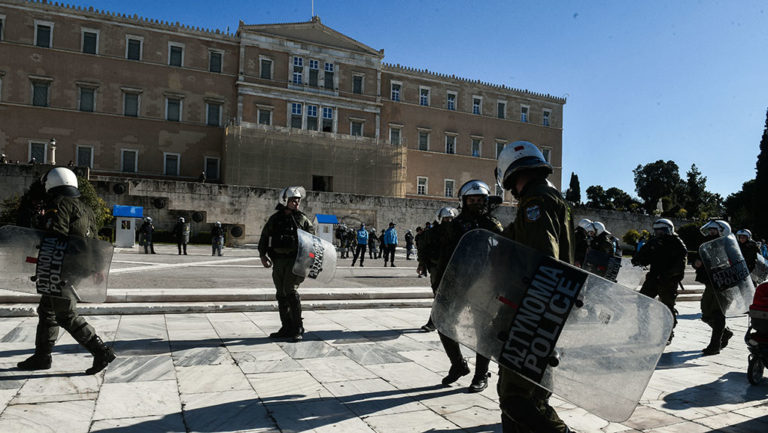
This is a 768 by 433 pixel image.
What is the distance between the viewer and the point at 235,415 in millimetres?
3559

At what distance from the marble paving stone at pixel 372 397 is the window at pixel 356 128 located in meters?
38.8

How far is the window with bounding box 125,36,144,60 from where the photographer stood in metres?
36.6

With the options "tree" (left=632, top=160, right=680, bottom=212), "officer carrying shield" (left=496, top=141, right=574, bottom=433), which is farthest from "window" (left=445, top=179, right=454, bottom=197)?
"officer carrying shield" (left=496, top=141, right=574, bottom=433)

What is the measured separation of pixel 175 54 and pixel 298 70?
905 cm

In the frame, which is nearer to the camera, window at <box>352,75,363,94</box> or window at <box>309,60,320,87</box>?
window at <box>309,60,320,87</box>

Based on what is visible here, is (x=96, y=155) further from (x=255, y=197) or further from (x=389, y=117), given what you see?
(x=389, y=117)

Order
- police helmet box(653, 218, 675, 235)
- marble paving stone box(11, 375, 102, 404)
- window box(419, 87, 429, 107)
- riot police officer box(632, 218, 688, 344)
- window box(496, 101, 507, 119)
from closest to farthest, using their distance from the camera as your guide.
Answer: marble paving stone box(11, 375, 102, 404)
riot police officer box(632, 218, 688, 344)
police helmet box(653, 218, 675, 235)
window box(419, 87, 429, 107)
window box(496, 101, 507, 119)

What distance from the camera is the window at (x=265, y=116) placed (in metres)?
39.6

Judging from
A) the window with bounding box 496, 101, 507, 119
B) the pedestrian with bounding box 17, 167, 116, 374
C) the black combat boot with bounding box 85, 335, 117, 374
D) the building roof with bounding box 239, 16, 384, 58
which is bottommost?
the black combat boot with bounding box 85, 335, 117, 374

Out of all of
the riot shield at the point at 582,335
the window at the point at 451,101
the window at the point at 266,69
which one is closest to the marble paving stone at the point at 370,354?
the riot shield at the point at 582,335

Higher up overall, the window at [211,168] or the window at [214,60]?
the window at [214,60]

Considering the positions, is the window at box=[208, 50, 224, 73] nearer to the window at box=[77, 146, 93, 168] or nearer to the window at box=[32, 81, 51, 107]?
the window at box=[77, 146, 93, 168]

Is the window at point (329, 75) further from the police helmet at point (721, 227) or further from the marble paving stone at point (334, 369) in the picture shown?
the marble paving stone at point (334, 369)

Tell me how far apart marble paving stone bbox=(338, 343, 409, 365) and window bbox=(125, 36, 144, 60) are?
124ft
